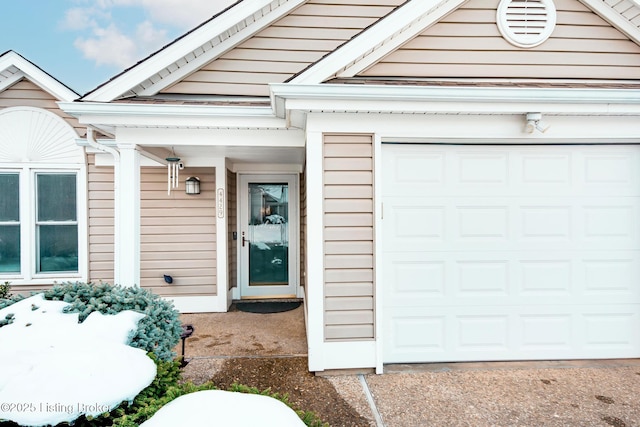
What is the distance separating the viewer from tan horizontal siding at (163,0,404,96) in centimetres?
468

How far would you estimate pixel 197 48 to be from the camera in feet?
14.3

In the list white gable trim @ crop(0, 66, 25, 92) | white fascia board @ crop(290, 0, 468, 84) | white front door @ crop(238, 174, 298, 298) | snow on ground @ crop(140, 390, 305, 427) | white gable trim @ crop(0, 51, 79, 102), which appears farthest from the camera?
white front door @ crop(238, 174, 298, 298)

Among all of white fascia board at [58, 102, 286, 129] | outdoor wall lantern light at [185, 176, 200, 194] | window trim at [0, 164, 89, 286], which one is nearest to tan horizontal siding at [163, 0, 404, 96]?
white fascia board at [58, 102, 286, 129]

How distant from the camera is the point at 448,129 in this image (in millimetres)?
3451

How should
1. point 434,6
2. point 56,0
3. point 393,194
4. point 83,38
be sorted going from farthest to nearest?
1. point 83,38
2. point 56,0
3. point 393,194
4. point 434,6

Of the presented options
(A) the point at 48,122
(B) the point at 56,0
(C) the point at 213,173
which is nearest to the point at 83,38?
(B) the point at 56,0

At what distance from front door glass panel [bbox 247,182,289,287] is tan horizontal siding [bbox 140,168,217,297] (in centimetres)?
89

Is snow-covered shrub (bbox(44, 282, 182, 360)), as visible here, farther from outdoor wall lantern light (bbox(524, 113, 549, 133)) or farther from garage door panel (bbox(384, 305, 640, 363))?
outdoor wall lantern light (bbox(524, 113, 549, 133))

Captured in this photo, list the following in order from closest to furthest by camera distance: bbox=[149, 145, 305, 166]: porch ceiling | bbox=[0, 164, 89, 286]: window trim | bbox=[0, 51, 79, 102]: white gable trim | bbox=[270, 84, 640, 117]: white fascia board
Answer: bbox=[270, 84, 640, 117]: white fascia board, bbox=[149, 145, 305, 166]: porch ceiling, bbox=[0, 51, 79, 102]: white gable trim, bbox=[0, 164, 89, 286]: window trim

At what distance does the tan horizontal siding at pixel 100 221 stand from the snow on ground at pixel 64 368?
3436 millimetres

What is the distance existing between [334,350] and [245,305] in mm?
2900

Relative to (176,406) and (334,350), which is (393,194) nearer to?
(334,350)

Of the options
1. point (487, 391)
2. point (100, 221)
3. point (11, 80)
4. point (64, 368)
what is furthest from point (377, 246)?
point (11, 80)

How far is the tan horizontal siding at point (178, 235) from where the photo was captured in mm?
5582
